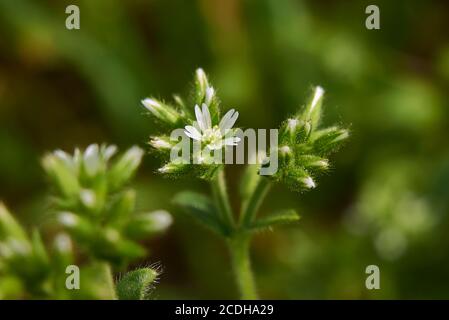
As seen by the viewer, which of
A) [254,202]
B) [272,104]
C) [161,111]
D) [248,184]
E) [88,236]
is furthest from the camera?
[272,104]

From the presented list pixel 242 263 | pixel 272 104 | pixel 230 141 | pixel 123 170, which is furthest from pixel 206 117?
pixel 272 104

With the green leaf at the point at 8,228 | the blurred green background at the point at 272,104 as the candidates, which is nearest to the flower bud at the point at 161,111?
the green leaf at the point at 8,228

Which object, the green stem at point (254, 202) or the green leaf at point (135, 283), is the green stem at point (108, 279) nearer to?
the green leaf at point (135, 283)

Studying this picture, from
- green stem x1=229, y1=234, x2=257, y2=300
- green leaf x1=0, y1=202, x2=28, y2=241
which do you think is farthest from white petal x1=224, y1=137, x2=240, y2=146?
green leaf x1=0, y1=202, x2=28, y2=241

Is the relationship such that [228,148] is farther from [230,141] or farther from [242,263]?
[242,263]

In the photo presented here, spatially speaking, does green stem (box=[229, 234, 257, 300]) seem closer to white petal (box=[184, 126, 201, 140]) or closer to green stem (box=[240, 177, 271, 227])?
green stem (box=[240, 177, 271, 227])
